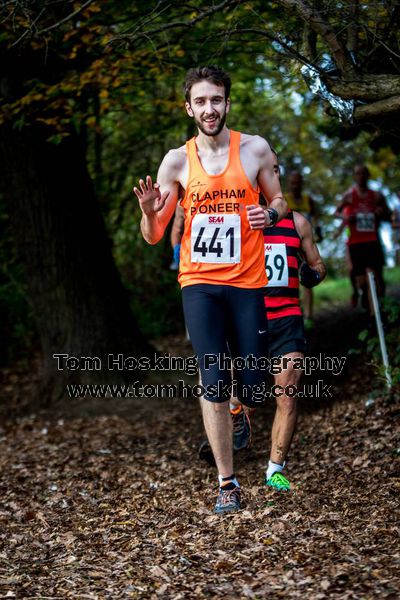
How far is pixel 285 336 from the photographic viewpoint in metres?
5.39

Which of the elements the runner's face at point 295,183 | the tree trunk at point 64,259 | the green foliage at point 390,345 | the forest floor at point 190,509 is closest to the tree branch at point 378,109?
the forest floor at point 190,509

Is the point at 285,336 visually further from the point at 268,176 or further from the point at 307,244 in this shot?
the point at 268,176

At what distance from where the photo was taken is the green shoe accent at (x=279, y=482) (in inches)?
203

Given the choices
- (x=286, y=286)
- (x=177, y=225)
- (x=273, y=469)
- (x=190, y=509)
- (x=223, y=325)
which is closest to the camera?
(x=223, y=325)

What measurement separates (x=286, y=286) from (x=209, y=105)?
4.68ft

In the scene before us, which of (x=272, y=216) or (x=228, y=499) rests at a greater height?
(x=272, y=216)

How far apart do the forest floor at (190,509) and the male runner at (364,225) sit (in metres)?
2.24

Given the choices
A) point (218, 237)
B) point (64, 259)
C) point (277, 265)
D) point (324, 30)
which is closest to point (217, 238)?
point (218, 237)

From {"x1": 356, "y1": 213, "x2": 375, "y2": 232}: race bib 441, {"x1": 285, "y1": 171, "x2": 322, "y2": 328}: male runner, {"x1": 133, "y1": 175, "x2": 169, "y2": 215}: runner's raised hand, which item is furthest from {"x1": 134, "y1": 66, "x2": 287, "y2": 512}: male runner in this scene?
{"x1": 285, "y1": 171, "x2": 322, "y2": 328}: male runner

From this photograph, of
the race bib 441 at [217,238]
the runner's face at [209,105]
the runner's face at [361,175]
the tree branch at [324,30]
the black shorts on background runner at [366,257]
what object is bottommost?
the black shorts on background runner at [366,257]

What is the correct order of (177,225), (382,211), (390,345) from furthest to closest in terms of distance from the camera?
(382,211), (390,345), (177,225)

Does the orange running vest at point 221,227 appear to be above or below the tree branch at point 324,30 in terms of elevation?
below

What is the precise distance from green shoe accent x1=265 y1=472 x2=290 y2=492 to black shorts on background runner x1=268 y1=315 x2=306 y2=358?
77 cm

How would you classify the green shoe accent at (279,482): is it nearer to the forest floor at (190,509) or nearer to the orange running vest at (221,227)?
the forest floor at (190,509)
